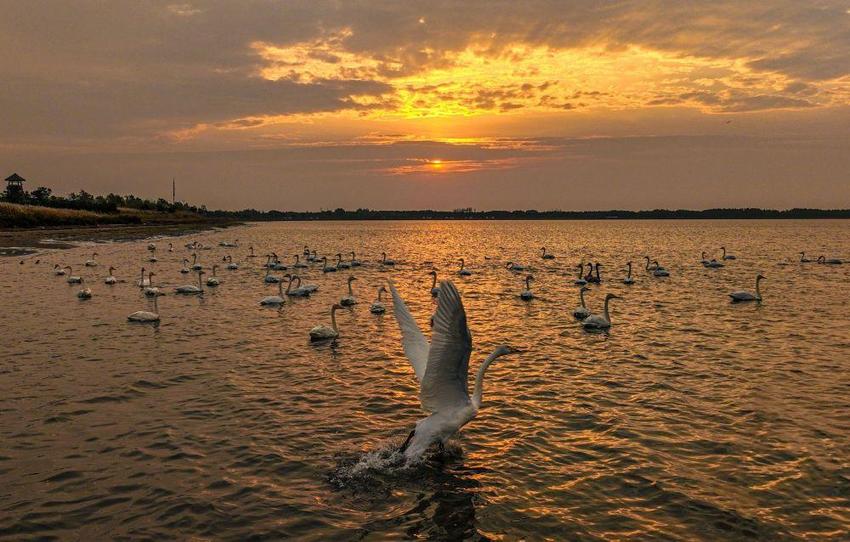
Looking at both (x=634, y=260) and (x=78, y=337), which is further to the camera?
(x=634, y=260)

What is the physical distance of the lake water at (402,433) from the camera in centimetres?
853

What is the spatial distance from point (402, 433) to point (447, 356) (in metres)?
3.38

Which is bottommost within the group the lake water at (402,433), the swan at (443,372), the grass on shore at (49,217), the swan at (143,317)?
the lake water at (402,433)

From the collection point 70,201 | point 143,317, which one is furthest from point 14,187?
point 143,317

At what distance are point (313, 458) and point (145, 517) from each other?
2837mm

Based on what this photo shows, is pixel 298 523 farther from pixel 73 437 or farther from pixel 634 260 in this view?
pixel 634 260

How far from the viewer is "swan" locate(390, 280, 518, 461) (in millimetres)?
8477

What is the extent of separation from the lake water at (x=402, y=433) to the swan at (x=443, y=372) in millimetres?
655

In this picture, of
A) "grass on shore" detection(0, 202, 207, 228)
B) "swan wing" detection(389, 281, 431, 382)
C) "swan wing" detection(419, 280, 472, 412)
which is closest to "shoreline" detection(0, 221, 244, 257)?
"grass on shore" detection(0, 202, 207, 228)

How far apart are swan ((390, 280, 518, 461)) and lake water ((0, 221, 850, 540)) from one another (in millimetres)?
655

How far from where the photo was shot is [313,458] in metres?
10.5

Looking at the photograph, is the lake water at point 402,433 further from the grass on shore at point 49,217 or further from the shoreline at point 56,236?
the grass on shore at point 49,217

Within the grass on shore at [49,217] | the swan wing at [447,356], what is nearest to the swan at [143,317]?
the swan wing at [447,356]

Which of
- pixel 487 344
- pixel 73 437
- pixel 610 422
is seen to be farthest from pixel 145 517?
pixel 487 344
